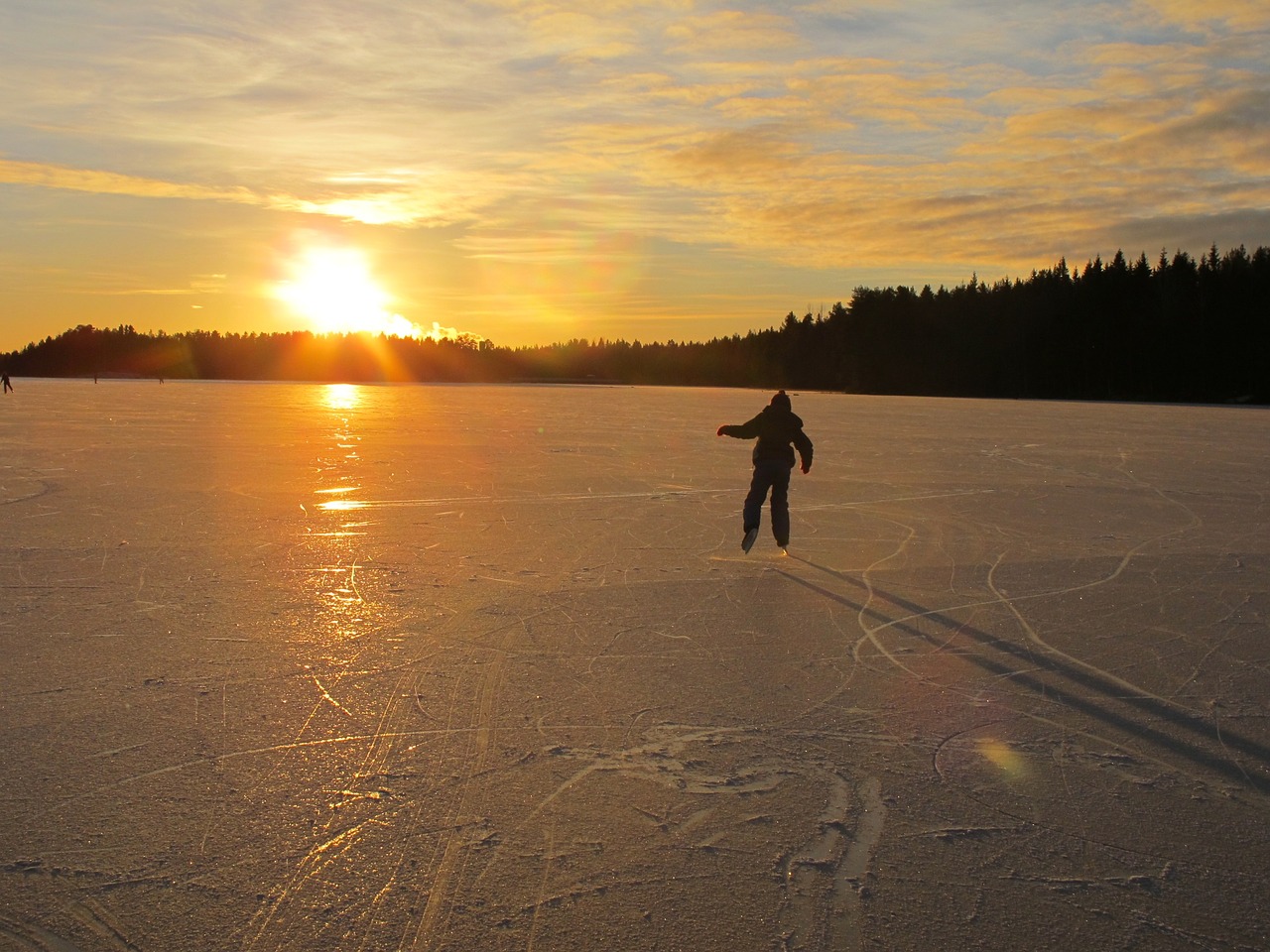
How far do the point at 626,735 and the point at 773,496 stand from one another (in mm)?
4711

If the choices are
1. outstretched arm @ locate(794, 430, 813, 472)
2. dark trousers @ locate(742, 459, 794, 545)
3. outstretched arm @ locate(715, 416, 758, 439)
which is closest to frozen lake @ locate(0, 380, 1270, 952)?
dark trousers @ locate(742, 459, 794, 545)

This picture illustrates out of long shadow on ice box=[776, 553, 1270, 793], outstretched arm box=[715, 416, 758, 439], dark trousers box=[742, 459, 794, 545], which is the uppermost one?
outstretched arm box=[715, 416, 758, 439]

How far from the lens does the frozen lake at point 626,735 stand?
2.71m

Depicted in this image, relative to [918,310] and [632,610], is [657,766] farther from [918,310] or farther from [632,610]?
[918,310]

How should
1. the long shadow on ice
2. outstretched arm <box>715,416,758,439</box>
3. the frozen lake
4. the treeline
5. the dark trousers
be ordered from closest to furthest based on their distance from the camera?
the frozen lake
the long shadow on ice
the dark trousers
outstretched arm <box>715,416,758,439</box>
the treeline

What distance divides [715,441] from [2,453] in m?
11.8

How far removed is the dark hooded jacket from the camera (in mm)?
8430

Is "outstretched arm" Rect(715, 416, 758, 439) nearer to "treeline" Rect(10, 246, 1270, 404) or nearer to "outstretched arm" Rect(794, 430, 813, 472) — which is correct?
"outstretched arm" Rect(794, 430, 813, 472)

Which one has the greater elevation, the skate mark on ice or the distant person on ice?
the distant person on ice

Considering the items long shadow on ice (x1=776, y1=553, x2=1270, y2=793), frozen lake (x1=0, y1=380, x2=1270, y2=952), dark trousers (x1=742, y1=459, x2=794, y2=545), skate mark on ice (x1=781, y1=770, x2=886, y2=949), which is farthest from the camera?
dark trousers (x1=742, y1=459, x2=794, y2=545)

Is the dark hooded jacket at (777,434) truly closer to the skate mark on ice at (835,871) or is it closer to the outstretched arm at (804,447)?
the outstretched arm at (804,447)

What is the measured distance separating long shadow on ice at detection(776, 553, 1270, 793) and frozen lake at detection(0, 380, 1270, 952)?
0.07 ft

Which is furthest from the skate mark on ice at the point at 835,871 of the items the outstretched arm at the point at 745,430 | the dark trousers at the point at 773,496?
the outstretched arm at the point at 745,430

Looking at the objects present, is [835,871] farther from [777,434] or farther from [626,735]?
[777,434]
